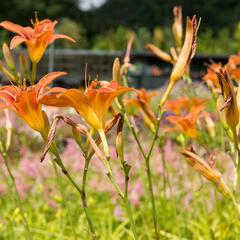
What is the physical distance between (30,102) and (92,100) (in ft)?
0.38

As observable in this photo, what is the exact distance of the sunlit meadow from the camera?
22.7 inches

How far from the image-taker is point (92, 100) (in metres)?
0.56

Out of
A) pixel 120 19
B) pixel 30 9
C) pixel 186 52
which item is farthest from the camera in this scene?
pixel 120 19

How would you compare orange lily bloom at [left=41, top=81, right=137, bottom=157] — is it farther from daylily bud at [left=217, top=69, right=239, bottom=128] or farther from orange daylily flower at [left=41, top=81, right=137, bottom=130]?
daylily bud at [left=217, top=69, right=239, bottom=128]

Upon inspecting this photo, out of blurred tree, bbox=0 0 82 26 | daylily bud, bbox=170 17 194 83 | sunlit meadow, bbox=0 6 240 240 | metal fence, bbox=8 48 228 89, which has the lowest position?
sunlit meadow, bbox=0 6 240 240

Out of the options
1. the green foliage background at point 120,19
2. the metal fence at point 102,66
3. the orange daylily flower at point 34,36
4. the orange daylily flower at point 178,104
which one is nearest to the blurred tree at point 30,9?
the green foliage background at point 120,19

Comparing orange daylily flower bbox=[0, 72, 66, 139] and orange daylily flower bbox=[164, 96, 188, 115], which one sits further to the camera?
orange daylily flower bbox=[164, 96, 188, 115]

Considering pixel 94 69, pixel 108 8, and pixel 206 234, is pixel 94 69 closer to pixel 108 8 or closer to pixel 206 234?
pixel 206 234

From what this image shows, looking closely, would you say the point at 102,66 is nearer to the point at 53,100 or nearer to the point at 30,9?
the point at 30,9

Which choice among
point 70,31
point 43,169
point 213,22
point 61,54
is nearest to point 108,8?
point 213,22

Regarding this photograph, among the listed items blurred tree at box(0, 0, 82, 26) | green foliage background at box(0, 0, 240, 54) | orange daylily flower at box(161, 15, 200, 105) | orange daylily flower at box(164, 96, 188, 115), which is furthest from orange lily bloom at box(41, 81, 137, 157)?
blurred tree at box(0, 0, 82, 26)

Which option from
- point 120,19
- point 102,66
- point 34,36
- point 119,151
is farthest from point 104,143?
point 120,19

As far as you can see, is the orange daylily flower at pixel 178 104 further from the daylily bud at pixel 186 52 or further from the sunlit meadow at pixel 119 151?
the daylily bud at pixel 186 52

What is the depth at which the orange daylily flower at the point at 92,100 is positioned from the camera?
0.53 meters
